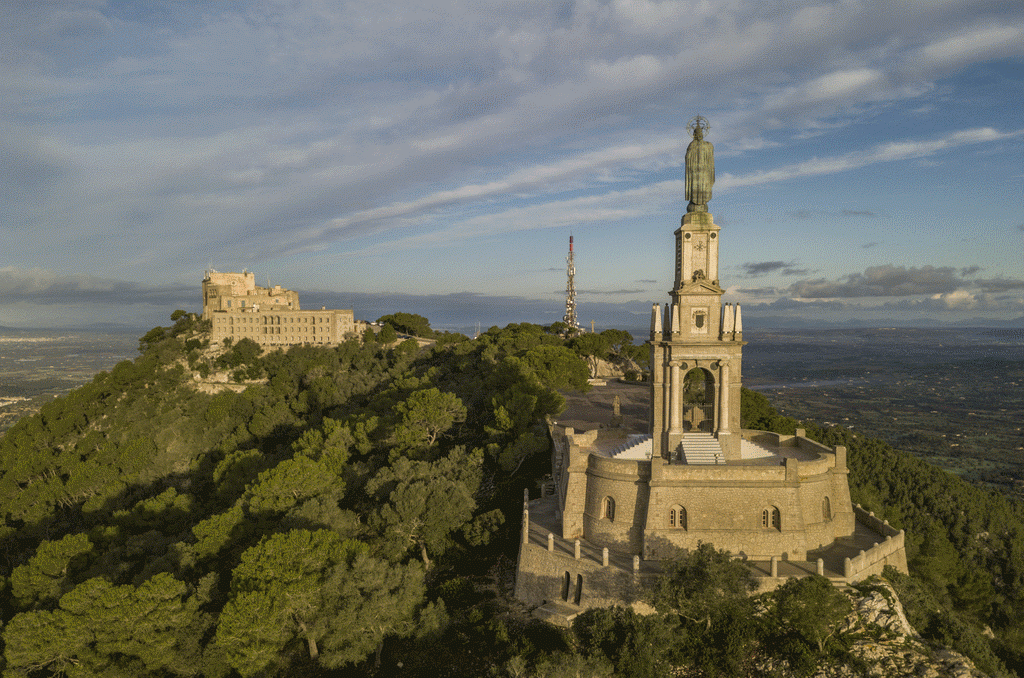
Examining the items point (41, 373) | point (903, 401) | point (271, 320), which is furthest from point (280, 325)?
point (903, 401)

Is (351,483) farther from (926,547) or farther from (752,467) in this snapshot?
(926,547)

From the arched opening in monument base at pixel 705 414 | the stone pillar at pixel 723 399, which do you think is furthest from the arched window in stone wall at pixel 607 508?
the stone pillar at pixel 723 399

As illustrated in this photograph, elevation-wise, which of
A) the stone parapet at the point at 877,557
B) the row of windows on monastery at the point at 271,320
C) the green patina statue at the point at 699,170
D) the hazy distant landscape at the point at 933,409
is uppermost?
the green patina statue at the point at 699,170

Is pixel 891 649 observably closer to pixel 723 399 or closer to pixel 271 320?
pixel 723 399

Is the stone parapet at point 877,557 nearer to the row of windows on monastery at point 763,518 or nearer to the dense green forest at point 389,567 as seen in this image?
the dense green forest at point 389,567

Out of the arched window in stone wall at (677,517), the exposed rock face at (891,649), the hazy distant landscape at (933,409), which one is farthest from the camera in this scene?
the hazy distant landscape at (933,409)
